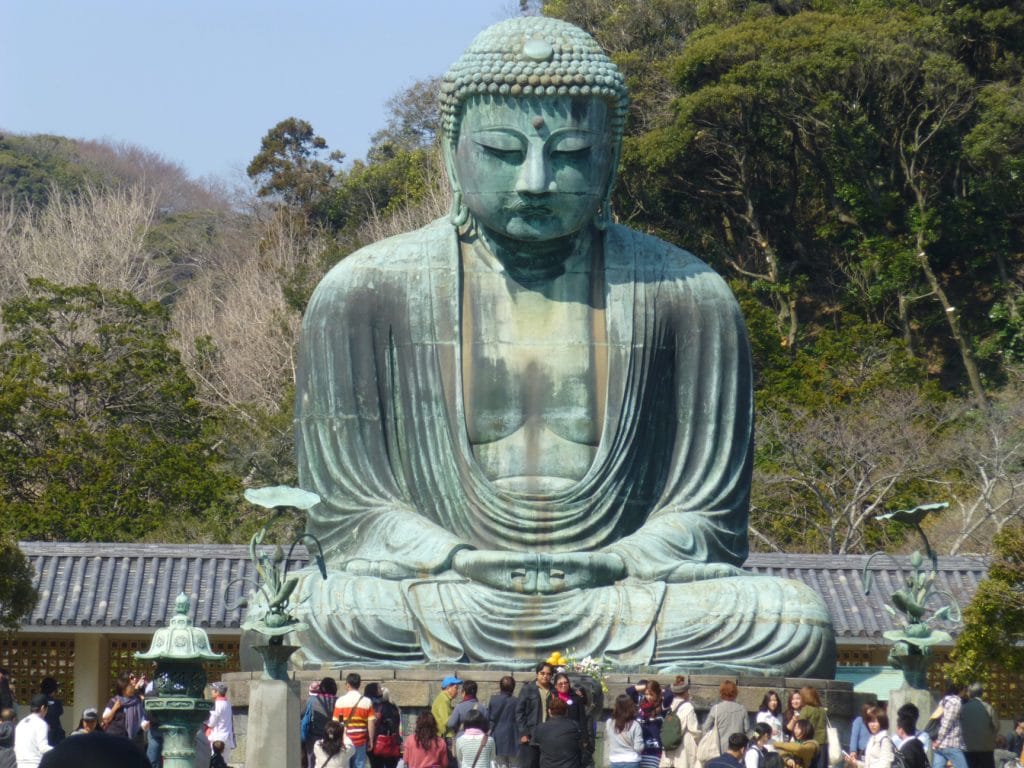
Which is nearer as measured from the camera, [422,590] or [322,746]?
[322,746]

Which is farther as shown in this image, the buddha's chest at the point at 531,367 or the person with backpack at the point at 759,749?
the buddha's chest at the point at 531,367

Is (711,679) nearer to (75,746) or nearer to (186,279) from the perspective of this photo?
(75,746)

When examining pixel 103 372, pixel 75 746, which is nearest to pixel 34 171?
pixel 103 372

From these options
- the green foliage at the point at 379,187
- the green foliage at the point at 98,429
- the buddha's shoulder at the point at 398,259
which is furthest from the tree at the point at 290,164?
the buddha's shoulder at the point at 398,259

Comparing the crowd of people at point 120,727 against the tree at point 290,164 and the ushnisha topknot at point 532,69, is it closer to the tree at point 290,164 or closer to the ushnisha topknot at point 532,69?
the ushnisha topknot at point 532,69

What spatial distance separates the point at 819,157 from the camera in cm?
3612

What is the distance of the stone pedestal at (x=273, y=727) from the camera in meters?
12.5

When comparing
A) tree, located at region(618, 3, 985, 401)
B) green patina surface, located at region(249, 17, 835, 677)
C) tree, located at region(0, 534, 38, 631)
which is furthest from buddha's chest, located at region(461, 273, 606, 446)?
tree, located at region(618, 3, 985, 401)

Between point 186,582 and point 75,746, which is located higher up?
point 186,582

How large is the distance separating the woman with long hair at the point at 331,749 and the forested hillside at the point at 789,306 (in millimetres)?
14916

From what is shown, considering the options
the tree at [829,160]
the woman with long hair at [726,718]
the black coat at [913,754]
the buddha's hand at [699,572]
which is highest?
the tree at [829,160]

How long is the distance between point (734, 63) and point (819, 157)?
1.89 meters

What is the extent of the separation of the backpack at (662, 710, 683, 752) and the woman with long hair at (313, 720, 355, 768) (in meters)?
1.64

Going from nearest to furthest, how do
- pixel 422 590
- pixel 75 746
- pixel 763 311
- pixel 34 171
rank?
pixel 75 746
pixel 422 590
pixel 763 311
pixel 34 171
